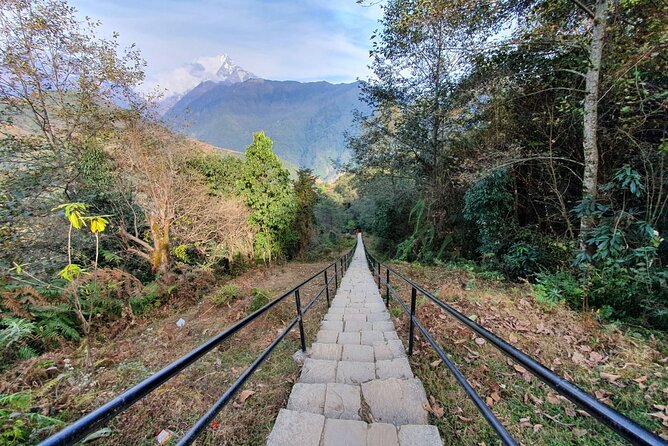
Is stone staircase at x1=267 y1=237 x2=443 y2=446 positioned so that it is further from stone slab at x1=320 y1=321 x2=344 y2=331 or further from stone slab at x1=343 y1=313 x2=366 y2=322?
stone slab at x1=343 y1=313 x2=366 y2=322

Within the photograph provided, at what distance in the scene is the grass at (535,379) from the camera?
1.79 metres

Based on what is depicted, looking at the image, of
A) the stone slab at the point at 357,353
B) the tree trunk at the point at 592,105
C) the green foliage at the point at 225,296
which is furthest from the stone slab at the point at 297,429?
the tree trunk at the point at 592,105

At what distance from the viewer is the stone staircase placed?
154 centimetres

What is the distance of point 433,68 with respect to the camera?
866cm

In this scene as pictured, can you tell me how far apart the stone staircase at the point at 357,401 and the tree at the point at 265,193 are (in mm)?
9581

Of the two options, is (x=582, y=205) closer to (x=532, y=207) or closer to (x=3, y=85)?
(x=532, y=207)

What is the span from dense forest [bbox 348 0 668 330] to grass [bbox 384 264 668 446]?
1.01 meters

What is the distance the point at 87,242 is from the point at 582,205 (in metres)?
11.8

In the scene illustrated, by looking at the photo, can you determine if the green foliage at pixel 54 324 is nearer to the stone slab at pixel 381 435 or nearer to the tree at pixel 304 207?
the stone slab at pixel 381 435

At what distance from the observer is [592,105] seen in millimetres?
4246

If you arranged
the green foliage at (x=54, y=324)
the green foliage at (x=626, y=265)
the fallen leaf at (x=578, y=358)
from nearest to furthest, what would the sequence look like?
the fallen leaf at (x=578, y=358) < the green foliage at (x=626, y=265) < the green foliage at (x=54, y=324)

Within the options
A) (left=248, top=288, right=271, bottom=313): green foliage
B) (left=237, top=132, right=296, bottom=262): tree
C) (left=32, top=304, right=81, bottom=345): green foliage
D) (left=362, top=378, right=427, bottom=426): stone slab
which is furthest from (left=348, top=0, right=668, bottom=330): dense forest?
(left=32, top=304, right=81, bottom=345): green foliage

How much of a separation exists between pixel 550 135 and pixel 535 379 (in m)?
5.07

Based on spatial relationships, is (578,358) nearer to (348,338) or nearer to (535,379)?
(535,379)
